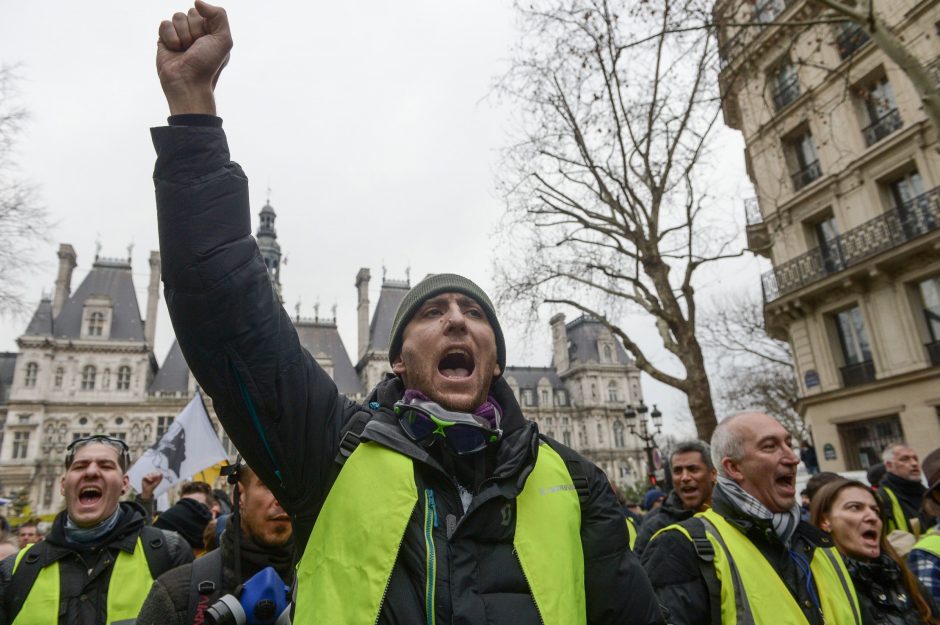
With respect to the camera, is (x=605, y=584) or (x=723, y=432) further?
(x=723, y=432)

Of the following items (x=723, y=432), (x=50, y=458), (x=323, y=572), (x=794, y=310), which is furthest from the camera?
(x=50, y=458)

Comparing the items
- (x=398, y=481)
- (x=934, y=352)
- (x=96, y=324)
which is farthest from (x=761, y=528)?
(x=96, y=324)

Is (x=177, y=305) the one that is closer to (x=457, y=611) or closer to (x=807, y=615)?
(x=457, y=611)

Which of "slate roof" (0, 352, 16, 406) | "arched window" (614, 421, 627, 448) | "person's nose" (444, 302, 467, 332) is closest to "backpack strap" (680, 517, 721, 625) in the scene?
"person's nose" (444, 302, 467, 332)

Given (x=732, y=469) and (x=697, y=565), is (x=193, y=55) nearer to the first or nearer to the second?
(x=697, y=565)

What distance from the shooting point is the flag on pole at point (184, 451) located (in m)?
10.1

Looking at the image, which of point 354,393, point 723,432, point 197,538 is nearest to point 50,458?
point 354,393

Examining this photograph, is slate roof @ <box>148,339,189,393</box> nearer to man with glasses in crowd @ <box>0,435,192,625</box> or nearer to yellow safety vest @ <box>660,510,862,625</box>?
man with glasses in crowd @ <box>0,435,192,625</box>

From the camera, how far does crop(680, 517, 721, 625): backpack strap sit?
2.51 metres

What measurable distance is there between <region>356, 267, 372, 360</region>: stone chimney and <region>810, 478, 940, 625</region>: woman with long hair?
50.5 metres

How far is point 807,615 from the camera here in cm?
252

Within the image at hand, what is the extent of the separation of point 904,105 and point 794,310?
5.95 metres

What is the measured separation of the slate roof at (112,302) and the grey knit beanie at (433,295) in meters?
51.4

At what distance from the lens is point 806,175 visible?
1705 cm
